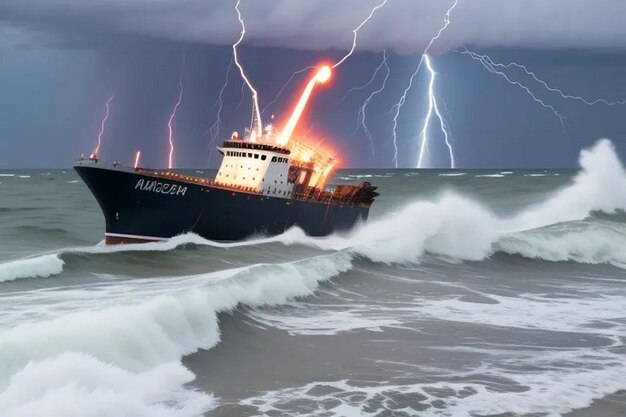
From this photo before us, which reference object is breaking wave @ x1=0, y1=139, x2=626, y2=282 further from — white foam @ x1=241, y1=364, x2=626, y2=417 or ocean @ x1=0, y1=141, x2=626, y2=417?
white foam @ x1=241, y1=364, x2=626, y2=417

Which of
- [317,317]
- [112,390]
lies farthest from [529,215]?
[112,390]

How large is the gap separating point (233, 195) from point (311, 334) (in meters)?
21.7

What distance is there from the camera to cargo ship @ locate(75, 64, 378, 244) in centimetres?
3497

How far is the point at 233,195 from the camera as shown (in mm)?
36469

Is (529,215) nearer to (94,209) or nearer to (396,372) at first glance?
(94,209)

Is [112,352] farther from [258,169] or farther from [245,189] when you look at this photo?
[258,169]

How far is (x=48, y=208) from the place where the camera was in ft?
214

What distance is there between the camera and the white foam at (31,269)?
22.9 metres

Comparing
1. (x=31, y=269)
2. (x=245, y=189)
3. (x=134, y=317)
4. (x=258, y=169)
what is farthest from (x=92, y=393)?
(x=258, y=169)

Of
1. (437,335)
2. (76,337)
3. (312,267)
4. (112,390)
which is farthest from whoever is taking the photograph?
(312,267)

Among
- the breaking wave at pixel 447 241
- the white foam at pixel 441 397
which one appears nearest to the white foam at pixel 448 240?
the breaking wave at pixel 447 241

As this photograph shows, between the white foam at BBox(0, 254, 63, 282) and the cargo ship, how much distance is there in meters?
9.77

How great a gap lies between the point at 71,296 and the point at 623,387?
14.0 metres

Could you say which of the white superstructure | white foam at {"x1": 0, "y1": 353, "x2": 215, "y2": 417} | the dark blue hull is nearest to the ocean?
white foam at {"x1": 0, "y1": 353, "x2": 215, "y2": 417}
